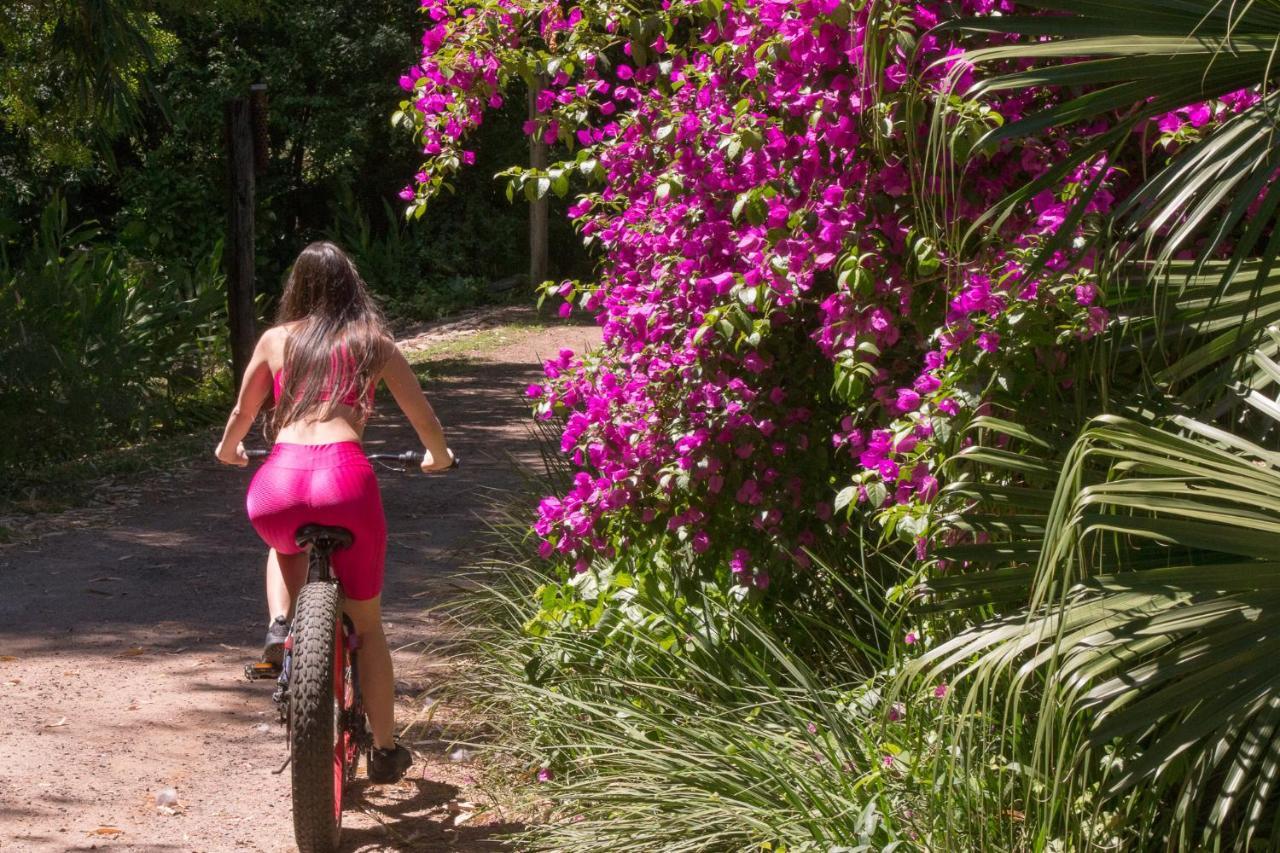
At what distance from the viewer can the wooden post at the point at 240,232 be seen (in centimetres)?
1219

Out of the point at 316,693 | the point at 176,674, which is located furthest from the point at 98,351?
the point at 316,693

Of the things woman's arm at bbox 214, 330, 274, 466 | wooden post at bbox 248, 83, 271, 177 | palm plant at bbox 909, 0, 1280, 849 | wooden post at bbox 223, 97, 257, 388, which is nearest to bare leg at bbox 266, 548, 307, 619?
woman's arm at bbox 214, 330, 274, 466

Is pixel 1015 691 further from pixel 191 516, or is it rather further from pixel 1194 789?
pixel 191 516

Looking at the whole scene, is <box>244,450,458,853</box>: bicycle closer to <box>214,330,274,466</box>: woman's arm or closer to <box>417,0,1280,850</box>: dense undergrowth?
<box>214,330,274,466</box>: woman's arm

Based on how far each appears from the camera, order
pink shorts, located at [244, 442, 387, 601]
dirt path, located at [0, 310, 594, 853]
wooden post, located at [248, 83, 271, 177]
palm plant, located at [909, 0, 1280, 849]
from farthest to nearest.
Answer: wooden post, located at [248, 83, 271, 177], dirt path, located at [0, 310, 594, 853], pink shorts, located at [244, 442, 387, 601], palm plant, located at [909, 0, 1280, 849]

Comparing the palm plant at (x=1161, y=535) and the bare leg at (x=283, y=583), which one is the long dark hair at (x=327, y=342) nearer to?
the bare leg at (x=283, y=583)

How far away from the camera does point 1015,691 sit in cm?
290

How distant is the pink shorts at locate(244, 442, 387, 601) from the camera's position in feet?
13.4

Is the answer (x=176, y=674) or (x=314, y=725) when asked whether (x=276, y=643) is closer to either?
(x=314, y=725)

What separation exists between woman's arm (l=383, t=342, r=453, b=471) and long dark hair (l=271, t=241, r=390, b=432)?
5 cm

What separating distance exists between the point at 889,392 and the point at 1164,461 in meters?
0.97

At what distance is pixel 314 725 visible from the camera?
3836 mm

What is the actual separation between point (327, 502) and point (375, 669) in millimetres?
646

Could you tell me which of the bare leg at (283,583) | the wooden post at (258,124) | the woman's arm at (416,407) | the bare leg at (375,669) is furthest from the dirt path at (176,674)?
the wooden post at (258,124)
